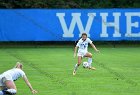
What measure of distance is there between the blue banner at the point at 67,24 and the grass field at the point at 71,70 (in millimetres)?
2787

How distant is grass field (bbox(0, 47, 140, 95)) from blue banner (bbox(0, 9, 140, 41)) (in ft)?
9.14

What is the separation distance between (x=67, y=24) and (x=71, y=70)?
1510cm

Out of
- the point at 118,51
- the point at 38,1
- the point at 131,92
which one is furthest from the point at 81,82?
the point at 38,1

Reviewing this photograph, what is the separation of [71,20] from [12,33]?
440 centimetres

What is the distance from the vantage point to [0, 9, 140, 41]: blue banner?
40594 millimetres

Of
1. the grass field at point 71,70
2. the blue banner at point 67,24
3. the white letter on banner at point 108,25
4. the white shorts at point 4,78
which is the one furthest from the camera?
the white letter on banner at point 108,25

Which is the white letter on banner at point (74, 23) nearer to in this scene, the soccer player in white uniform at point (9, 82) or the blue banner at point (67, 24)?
the blue banner at point (67, 24)

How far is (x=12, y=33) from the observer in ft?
133

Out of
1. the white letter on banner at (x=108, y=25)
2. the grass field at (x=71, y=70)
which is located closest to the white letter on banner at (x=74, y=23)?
the white letter on banner at (x=108, y=25)

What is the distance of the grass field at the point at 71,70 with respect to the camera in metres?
19.7

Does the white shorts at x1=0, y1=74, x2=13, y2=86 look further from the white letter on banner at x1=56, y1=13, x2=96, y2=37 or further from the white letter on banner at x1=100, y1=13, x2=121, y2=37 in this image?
the white letter on banner at x1=100, y1=13, x2=121, y2=37

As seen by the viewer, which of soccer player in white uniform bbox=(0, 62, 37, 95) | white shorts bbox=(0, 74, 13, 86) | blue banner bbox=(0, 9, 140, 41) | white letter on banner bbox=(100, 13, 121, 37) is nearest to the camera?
Answer: soccer player in white uniform bbox=(0, 62, 37, 95)

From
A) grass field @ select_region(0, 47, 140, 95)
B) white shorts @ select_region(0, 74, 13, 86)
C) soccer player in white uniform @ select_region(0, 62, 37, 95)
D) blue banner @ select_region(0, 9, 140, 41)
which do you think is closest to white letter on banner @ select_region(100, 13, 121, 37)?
blue banner @ select_region(0, 9, 140, 41)

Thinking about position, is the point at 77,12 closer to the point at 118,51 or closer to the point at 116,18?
the point at 116,18
